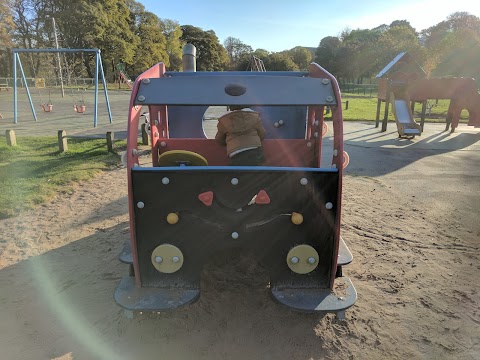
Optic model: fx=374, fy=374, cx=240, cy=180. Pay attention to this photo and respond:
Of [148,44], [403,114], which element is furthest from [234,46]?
[403,114]

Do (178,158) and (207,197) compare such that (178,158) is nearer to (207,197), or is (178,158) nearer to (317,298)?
(207,197)

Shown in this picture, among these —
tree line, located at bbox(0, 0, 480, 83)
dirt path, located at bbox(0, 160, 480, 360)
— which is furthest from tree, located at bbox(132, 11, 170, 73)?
dirt path, located at bbox(0, 160, 480, 360)

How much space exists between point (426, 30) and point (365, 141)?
237 feet

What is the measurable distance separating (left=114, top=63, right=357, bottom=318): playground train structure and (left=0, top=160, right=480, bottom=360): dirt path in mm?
200

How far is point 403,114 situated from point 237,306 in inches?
335

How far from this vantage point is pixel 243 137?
8.80 ft

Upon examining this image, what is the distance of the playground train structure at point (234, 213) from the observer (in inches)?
80.4

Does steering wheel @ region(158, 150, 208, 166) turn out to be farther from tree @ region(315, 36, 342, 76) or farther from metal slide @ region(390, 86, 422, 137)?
tree @ region(315, 36, 342, 76)

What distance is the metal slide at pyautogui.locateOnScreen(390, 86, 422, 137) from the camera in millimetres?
8633

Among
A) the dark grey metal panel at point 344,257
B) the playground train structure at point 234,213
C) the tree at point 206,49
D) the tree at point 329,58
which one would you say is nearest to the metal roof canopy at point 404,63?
the dark grey metal panel at point 344,257

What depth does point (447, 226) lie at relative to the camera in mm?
3615

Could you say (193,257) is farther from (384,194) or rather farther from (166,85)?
(384,194)

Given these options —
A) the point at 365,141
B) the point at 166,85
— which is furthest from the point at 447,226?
the point at 365,141

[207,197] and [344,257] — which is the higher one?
[207,197]
